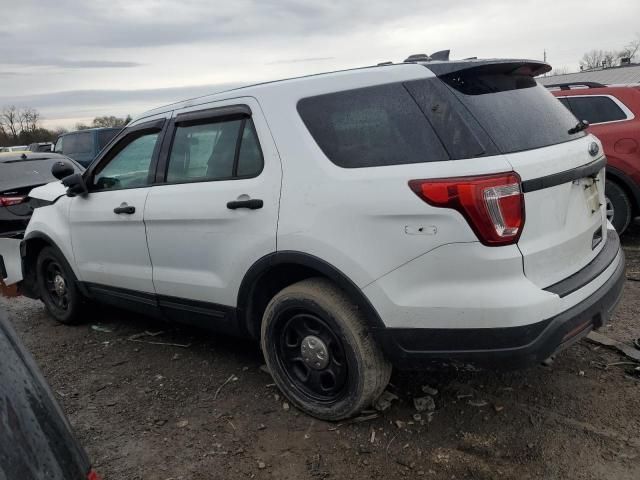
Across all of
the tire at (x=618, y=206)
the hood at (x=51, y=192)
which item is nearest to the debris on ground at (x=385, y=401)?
the hood at (x=51, y=192)

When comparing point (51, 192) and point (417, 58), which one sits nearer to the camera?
point (417, 58)

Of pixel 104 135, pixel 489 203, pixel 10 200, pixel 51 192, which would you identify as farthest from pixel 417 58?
pixel 104 135

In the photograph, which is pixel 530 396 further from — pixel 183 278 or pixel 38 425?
pixel 38 425

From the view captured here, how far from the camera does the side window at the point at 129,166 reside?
3900 millimetres

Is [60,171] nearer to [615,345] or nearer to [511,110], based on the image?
[511,110]

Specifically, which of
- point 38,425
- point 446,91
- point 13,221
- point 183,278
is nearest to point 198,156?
point 183,278

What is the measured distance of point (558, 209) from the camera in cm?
259

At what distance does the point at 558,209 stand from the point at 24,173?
6.89m

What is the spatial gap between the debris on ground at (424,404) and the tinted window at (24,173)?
19.4 ft

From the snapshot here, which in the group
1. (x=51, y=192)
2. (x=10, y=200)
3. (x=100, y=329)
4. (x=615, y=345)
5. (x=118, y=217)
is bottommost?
(x=100, y=329)

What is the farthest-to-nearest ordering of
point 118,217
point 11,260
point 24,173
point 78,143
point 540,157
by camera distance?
point 78,143 < point 24,173 < point 11,260 < point 118,217 < point 540,157

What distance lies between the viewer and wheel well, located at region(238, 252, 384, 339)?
272 centimetres

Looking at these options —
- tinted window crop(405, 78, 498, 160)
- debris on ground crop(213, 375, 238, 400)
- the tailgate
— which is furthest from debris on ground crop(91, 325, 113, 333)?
the tailgate

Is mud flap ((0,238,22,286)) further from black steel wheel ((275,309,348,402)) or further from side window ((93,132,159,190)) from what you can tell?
black steel wheel ((275,309,348,402))
